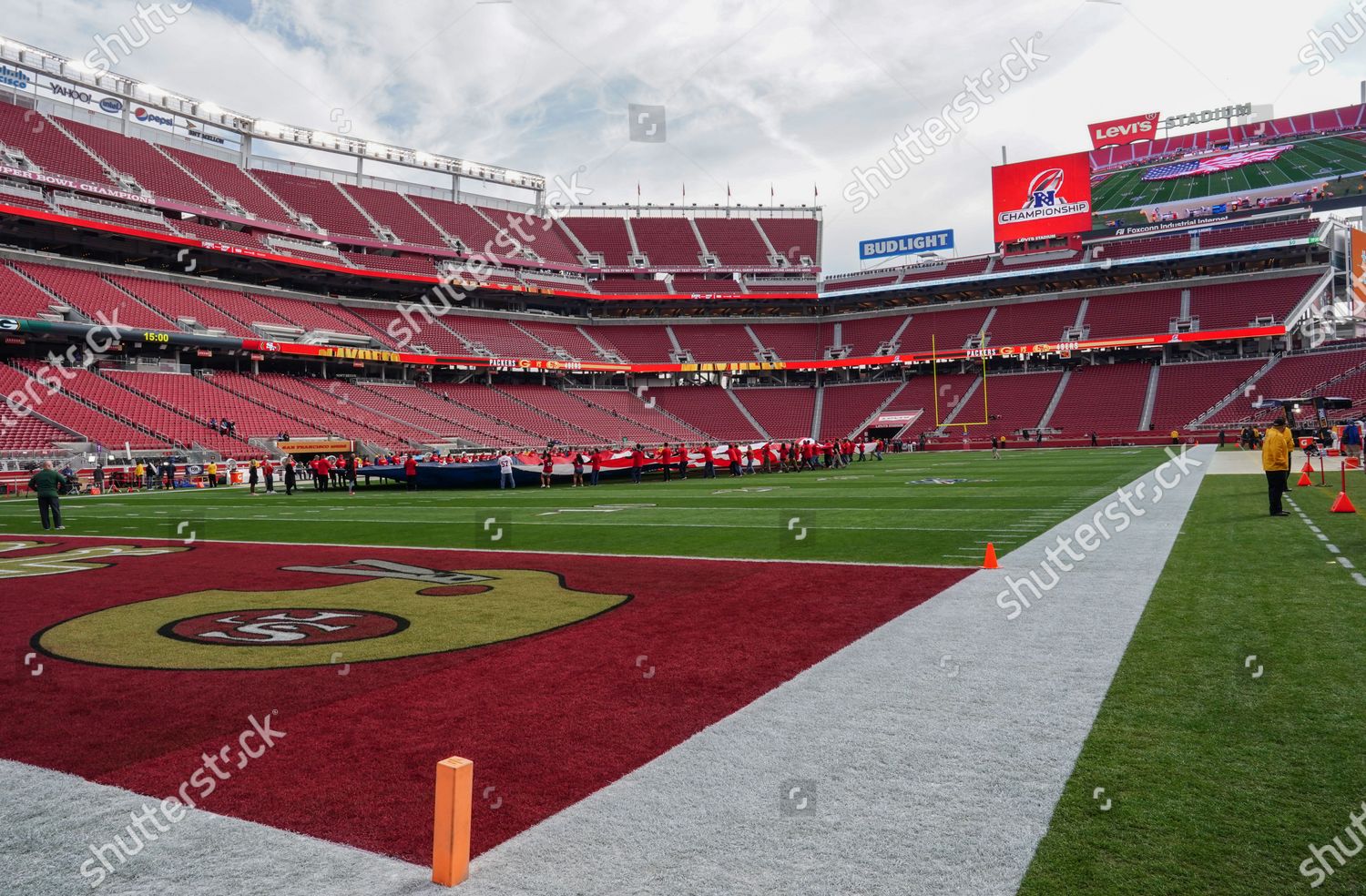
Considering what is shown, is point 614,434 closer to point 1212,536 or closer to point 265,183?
point 265,183

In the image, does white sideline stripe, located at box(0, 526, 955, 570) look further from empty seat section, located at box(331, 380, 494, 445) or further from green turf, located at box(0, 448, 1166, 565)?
empty seat section, located at box(331, 380, 494, 445)

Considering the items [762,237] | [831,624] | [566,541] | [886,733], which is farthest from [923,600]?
[762,237]

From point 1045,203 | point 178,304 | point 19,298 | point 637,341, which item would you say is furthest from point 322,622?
point 1045,203

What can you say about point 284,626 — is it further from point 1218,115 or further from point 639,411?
point 1218,115

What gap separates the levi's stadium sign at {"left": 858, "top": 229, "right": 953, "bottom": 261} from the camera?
71438 mm

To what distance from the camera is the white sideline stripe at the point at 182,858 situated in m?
→ 2.72

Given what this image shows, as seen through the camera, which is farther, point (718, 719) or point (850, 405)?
point (850, 405)

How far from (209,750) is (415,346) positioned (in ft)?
181

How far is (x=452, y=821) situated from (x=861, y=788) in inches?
66.2

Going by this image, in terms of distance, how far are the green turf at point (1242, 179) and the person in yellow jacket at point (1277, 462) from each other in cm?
5927

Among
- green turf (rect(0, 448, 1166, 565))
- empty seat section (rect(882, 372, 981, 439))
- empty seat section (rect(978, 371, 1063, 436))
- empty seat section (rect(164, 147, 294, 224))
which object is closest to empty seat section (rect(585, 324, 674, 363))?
empty seat section (rect(882, 372, 981, 439))

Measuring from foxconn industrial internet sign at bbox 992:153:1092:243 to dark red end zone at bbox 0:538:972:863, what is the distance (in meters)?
61.2

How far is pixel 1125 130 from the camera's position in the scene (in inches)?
2672

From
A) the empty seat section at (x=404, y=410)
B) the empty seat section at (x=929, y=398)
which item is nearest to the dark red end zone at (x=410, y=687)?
the empty seat section at (x=404, y=410)
